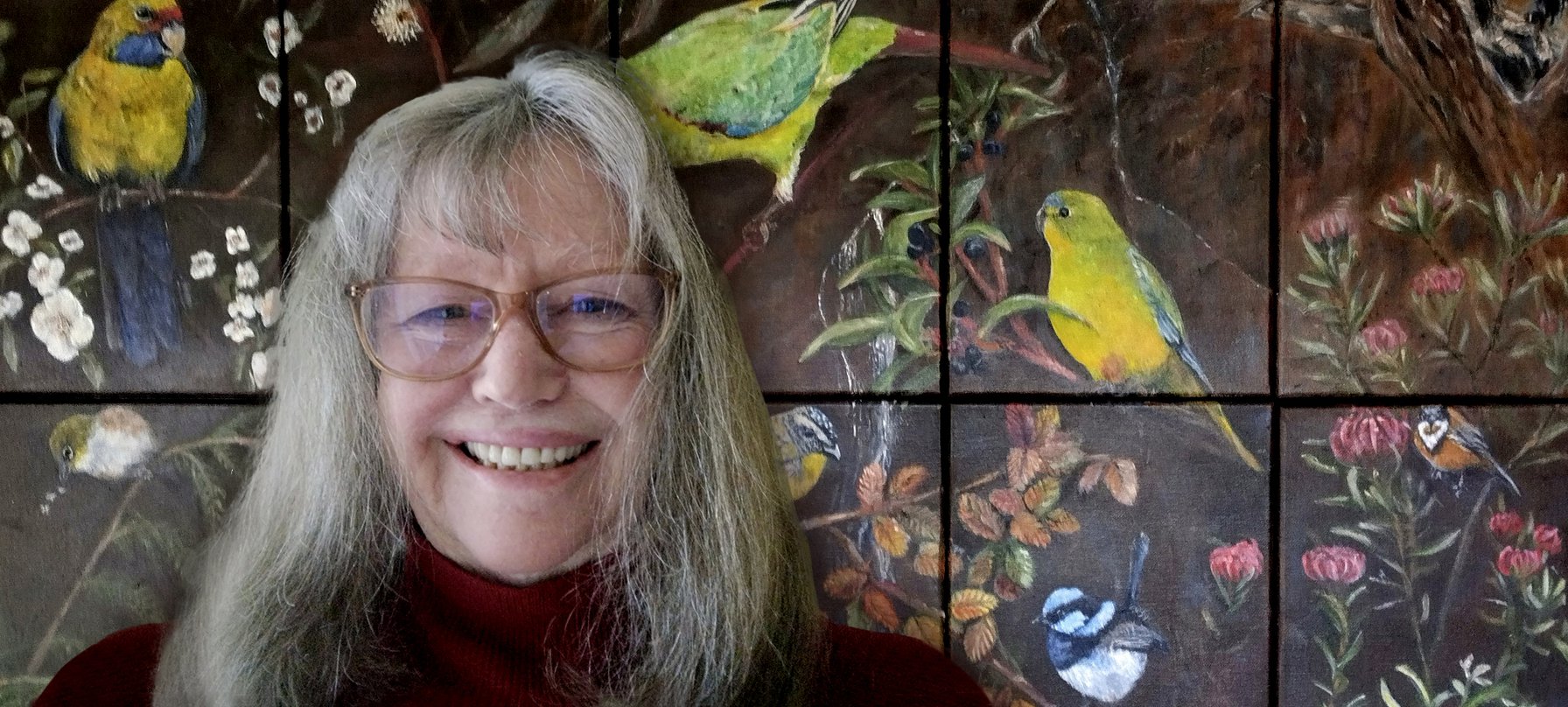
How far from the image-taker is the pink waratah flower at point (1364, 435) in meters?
0.81

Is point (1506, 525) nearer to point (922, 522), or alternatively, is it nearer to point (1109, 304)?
point (1109, 304)

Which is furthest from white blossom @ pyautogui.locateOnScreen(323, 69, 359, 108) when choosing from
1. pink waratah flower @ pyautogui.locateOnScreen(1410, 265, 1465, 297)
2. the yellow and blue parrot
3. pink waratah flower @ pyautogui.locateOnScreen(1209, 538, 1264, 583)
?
pink waratah flower @ pyautogui.locateOnScreen(1410, 265, 1465, 297)

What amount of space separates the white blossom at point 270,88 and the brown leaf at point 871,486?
2.08 ft

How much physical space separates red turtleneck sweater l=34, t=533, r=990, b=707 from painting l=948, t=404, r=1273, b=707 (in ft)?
0.22

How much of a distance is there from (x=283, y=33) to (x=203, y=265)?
223mm

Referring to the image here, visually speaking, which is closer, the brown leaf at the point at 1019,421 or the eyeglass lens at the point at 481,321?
the eyeglass lens at the point at 481,321

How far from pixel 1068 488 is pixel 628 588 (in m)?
0.41

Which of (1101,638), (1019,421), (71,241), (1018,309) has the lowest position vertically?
(1101,638)

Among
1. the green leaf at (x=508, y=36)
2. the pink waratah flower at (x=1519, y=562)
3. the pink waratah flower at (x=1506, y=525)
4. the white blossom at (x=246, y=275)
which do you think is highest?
the green leaf at (x=508, y=36)

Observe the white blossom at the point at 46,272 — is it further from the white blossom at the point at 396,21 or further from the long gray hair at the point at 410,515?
the white blossom at the point at 396,21

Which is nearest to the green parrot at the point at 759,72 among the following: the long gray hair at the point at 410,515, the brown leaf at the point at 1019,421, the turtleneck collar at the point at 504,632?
the long gray hair at the point at 410,515

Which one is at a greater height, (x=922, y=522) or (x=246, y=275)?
(x=246, y=275)

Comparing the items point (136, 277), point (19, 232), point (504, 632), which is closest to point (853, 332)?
point (504, 632)

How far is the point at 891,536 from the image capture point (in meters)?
0.79
